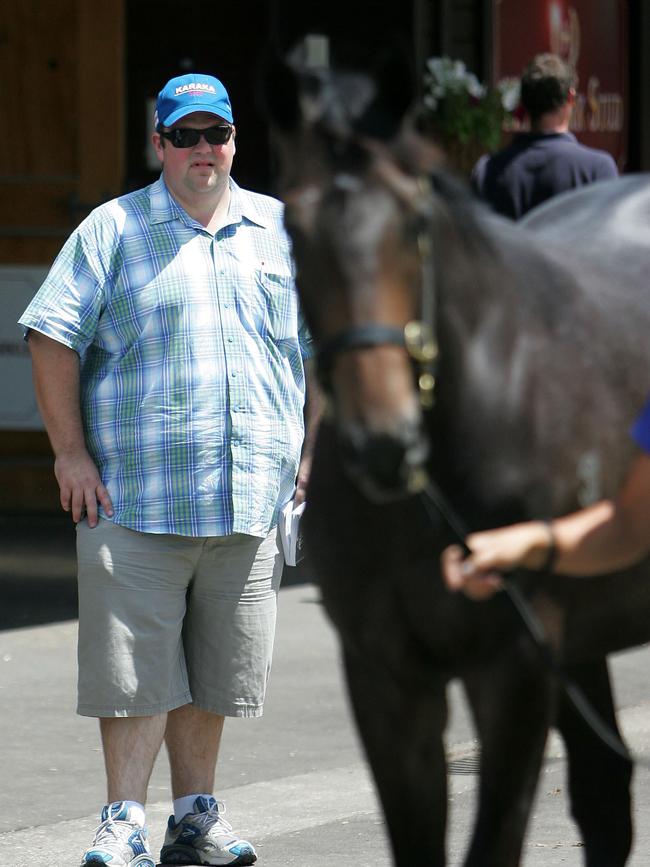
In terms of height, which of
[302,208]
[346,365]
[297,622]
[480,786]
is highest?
[302,208]

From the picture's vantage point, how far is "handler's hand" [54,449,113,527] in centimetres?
463

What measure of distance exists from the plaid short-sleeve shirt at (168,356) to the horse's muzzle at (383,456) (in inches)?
77.4

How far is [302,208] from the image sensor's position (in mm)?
2777

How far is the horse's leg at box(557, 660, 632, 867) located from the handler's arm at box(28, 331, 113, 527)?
4.45ft

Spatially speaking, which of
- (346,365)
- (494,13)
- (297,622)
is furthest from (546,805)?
(494,13)

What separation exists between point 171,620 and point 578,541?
2201 millimetres

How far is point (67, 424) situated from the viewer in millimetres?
4633

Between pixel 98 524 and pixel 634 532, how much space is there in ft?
7.30

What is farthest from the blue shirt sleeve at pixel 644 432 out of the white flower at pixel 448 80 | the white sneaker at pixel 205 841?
the white flower at pixel 448 80

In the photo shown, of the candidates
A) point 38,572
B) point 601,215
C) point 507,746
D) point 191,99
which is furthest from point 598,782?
point 38,572

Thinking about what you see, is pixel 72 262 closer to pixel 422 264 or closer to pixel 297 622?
pixel 422 264

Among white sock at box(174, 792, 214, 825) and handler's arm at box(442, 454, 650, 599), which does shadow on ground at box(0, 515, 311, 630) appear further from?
handler's arm at box(442, 454, 650, 599)

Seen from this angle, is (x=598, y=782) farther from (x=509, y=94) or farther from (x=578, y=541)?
(x=509, y=94)

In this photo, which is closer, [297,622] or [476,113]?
[297,622]
